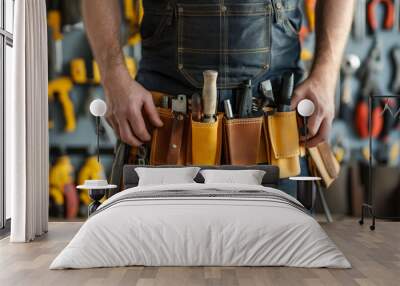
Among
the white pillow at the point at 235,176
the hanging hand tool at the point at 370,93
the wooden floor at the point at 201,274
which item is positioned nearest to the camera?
the wooden floor at the point at 201,274

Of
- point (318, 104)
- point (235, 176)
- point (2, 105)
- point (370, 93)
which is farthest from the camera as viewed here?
point (370, 93)

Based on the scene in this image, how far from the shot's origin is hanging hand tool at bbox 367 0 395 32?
592cm

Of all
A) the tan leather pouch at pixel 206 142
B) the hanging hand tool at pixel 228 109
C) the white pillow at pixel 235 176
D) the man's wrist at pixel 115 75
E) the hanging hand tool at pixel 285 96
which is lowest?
the white pillow at pixel 235 176

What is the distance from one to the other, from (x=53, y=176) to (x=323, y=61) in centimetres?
273

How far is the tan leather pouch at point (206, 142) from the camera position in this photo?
5568mm

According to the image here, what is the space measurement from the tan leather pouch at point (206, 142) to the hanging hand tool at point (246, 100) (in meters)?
0.23

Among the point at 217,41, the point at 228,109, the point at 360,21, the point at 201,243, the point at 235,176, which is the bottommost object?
the point at 201,243

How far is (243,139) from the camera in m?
5.62

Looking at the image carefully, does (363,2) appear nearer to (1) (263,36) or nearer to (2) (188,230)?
(1) (263,36)

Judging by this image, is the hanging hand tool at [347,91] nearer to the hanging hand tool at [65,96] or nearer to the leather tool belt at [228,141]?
the leather tool belt at [228,141]

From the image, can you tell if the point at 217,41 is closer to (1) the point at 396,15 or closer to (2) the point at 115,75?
(2) the point at 115,75

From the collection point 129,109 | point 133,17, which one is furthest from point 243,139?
point 133,17

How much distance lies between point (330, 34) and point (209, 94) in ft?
4.20

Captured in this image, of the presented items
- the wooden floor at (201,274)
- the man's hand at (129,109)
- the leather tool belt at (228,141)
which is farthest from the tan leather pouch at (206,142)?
the wooden floor at (201,274)
